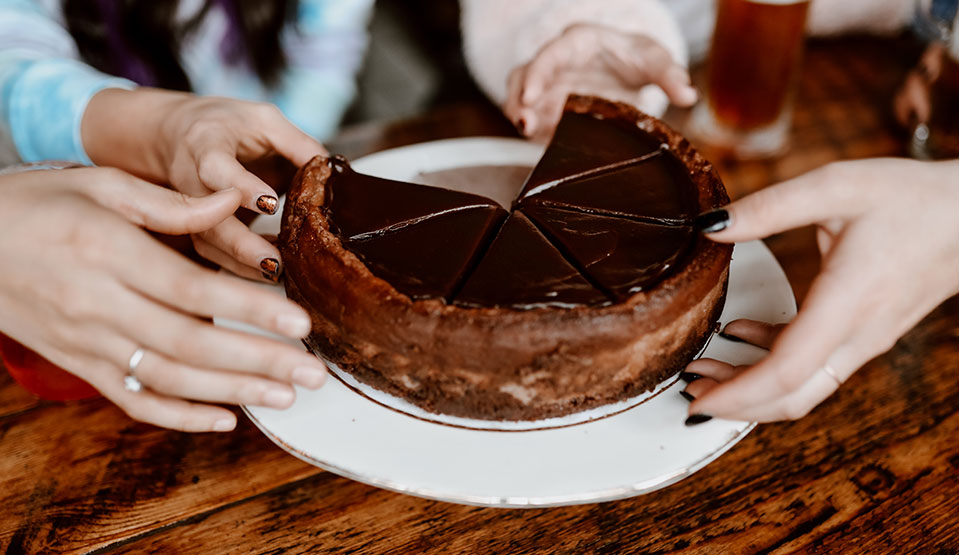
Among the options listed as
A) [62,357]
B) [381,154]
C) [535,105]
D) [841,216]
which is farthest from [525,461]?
[535,105]

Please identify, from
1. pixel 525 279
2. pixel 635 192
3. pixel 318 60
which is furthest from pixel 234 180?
pixel 318 60

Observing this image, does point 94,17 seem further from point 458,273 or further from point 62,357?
point 458,273

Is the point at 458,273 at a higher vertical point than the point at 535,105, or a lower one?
lower

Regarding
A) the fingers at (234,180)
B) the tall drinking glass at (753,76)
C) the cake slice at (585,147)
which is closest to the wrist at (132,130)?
the fingers at (234,180)

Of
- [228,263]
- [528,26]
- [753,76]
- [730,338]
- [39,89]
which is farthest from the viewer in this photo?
[528,26]

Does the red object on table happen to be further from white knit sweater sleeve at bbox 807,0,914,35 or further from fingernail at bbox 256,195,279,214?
white knit sweater sleeve at bbox 807,0,914,35

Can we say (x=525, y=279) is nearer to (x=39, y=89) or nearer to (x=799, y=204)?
(x=799, y=204)
